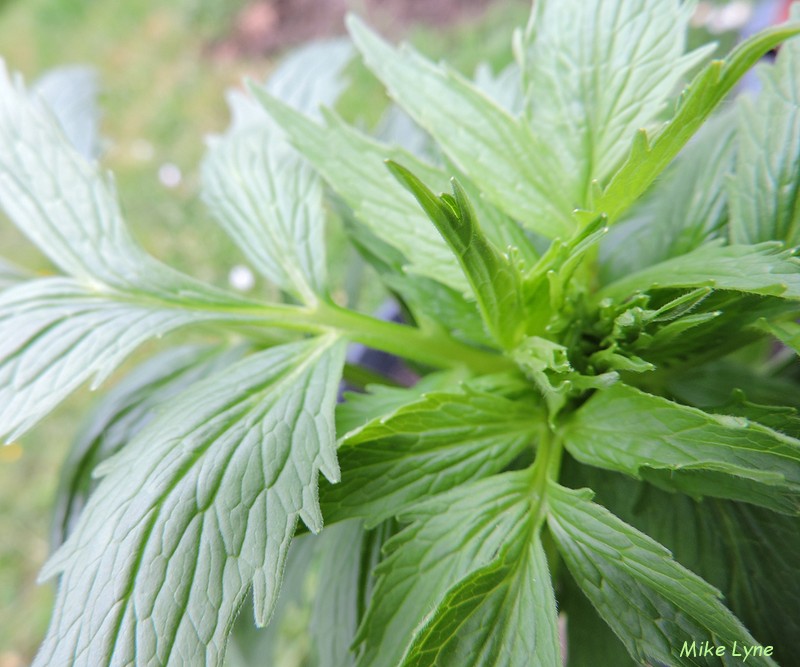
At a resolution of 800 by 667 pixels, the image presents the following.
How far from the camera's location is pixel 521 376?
505 mm

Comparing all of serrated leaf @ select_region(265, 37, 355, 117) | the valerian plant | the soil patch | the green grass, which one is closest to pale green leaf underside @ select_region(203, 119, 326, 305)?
the valerian plant

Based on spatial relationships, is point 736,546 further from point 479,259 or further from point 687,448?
point 479,259

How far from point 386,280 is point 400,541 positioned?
0.75ft

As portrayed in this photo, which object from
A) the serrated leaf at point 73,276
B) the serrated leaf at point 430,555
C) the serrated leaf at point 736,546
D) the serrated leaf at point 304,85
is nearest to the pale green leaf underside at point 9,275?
the serrated leaf at point 73,276

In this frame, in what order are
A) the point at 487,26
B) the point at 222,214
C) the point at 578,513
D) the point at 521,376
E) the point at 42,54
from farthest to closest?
the point at 42,54 → the point at 487,26 → the point at 222,214 → the point at 521,376 → the point at 578,513

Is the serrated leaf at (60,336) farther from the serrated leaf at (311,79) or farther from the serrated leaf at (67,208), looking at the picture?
the serrated leaf at (311,79)

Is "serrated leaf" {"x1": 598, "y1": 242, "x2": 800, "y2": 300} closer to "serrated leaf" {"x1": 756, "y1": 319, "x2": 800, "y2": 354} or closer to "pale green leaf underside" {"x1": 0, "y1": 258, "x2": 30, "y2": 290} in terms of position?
"serrated leaf" {"x1": 756, "y1": 319, "x2": 800, "y2": 354}

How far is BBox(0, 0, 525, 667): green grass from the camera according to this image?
3.92ft

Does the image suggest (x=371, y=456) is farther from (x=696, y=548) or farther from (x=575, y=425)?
(x=696, y=548)

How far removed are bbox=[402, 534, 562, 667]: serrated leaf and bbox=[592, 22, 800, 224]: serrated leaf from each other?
9.1 inches

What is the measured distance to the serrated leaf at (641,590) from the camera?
0.35 meters

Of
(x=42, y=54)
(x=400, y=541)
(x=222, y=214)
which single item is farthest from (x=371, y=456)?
(x=42, y=54)

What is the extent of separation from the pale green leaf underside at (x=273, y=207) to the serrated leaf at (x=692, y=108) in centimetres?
26

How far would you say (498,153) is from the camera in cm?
48
